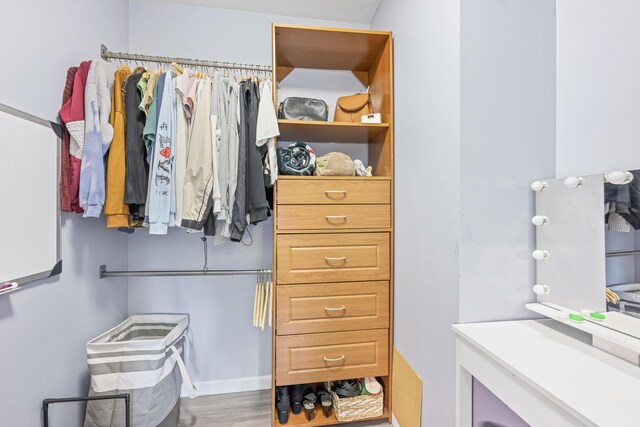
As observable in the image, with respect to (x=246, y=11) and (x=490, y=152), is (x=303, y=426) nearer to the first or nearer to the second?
(x=490, y=152)

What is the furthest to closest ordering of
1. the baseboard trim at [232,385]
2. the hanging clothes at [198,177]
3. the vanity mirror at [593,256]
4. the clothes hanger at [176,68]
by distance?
the baseboard trim at [232,385] → the clothes hanger at [176,68] → the hanging clothes at [198,177] → the vanity mirror at [593,256]

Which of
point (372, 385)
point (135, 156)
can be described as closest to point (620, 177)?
point (372, 385)

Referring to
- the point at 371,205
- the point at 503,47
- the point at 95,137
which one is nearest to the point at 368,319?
the point at 371,205

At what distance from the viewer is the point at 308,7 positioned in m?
1.80

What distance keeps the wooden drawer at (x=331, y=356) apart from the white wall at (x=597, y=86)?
1.20 meters

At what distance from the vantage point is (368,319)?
1.52 m

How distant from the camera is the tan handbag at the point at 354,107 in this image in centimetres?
170

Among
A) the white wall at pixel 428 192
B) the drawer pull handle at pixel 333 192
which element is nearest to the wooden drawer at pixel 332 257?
the white wall at pixel 428 192

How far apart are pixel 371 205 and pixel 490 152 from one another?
0.66 metres

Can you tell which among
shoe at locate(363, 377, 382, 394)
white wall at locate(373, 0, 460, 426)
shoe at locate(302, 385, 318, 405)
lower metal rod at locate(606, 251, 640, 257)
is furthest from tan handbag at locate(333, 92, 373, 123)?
shoe at locate(302, 385, 318, 405)

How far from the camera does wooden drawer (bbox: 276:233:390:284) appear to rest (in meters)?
1.46

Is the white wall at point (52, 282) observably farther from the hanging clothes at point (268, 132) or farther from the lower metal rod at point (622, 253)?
the lower metal rod at point (622, 253)

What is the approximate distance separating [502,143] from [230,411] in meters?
2.04

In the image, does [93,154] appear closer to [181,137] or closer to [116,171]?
[116,171]
